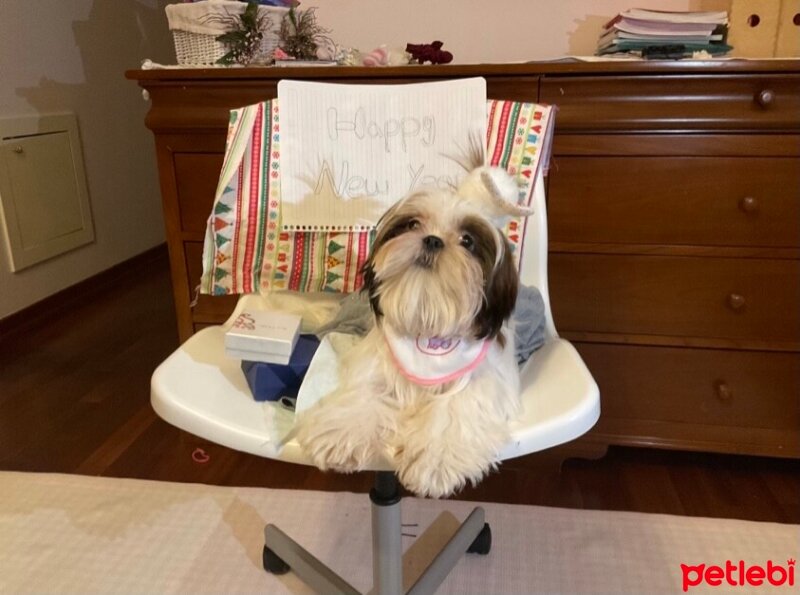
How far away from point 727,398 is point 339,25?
1.42 meters

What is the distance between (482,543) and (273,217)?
80 cm

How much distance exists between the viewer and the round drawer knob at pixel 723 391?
1.58 meters

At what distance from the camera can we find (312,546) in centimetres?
148

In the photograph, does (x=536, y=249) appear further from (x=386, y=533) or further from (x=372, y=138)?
(x=386, y=533)

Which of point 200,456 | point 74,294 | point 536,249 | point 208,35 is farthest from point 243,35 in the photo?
point 74,294

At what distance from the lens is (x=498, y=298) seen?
34.8 inches

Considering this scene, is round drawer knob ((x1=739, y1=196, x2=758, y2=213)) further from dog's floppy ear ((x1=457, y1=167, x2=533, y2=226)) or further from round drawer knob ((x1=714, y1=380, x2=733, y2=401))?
dog's floppy ear ((x1=457, y1=167, x2=533, y2=226))

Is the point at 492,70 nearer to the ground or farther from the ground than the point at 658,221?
farther from the ground

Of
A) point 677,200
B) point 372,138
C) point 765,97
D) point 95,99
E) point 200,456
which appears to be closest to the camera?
point 372,138

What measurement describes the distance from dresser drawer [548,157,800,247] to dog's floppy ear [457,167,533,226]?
59cm

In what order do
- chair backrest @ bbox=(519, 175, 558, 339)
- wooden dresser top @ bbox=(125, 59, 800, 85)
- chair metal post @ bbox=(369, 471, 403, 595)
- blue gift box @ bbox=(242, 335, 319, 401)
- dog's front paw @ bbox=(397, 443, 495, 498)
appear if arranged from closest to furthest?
1. dog's front paw @ bbox=(397, 443, 495, 498)
2. blue gift box @ bbox=(242, 335, 319, 401)
3. chair metal post @ bbox=(369, 471, 403, 595)
4. chair backrest @ bbox=(519, 175, 558, 339)
5. wooden dresser top @ bbox=(125, 59, 800, 85)

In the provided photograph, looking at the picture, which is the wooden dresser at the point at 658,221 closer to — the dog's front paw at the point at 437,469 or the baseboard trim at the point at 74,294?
the dog's front paw at the point at 437,469

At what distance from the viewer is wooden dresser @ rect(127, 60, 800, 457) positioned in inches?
54.6

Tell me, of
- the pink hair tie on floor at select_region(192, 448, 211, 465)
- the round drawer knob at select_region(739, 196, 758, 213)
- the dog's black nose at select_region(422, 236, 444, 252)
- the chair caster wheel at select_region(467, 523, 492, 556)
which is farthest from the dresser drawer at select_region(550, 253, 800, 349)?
the pink hair tie on floor at select_region(192, 448, 211, 465)
